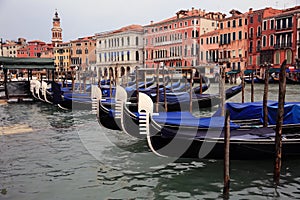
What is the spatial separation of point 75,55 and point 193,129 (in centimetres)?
3679

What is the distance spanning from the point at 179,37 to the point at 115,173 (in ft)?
81.9

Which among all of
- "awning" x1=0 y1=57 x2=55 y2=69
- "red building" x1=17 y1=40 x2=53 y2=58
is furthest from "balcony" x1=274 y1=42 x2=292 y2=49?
"red building" x1=17 y1=40 x2=53 y2=58

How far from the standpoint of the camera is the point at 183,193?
3336 millimetres

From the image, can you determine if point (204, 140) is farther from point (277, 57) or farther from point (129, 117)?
point (277, 57)

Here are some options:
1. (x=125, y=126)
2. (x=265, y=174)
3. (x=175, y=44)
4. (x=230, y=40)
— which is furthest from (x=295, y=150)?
(x=175, y=44)

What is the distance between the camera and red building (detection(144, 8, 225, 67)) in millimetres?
27094

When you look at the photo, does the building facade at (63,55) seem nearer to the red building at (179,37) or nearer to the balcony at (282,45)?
the red building at (179,37)

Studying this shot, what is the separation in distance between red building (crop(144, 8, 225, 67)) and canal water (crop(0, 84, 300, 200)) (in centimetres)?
2203

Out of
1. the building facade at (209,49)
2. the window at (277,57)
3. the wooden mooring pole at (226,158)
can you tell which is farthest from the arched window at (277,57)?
the wooden mooring pole at (226,158)

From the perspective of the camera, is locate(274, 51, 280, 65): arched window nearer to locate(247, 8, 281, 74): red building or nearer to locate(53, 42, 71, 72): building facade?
locate(247, 8, 281, 74): red building

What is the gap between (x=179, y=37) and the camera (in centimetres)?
2791

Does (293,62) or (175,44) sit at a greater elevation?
(175,44)

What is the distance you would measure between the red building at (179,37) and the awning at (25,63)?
16.3 meters

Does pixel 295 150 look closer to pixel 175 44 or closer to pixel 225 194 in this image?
pixel 225 194
